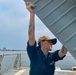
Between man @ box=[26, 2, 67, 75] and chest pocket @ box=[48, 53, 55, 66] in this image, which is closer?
man @ box=[26, 2, 67, 75]

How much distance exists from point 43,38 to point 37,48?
22cm

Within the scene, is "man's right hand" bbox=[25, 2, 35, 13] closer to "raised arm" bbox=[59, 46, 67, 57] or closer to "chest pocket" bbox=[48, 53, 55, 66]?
"chest pocket" bbox=[48, 53, 55, 66]

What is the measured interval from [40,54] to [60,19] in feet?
2.48

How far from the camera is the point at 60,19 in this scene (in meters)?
5.40

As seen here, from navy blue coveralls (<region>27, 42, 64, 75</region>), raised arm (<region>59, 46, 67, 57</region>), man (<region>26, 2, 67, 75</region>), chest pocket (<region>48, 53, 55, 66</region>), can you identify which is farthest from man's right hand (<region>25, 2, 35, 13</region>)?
raised arm (<region>59, 46, 67, 57</region>)

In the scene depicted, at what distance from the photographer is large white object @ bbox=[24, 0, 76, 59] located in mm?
5348

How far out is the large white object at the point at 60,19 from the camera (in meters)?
5.35

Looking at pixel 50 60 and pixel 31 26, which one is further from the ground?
pixel 31 26

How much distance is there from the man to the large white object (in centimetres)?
Answer: 21

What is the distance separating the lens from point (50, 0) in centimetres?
539

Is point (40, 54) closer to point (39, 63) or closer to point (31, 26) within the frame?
point (39, 63)

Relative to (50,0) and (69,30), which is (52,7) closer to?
(50,0)

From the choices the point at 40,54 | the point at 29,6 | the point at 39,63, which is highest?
the point at 29,6

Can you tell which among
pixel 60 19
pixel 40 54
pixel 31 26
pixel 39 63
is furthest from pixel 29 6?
pixel 39 63
